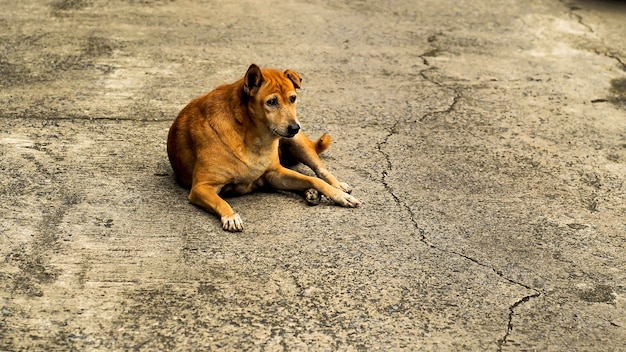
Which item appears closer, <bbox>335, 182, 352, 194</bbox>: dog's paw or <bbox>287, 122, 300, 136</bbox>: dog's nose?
<bbox>287, 122, 300, 136</bbox>: dog's nose

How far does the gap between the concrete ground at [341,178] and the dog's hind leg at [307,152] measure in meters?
0.19

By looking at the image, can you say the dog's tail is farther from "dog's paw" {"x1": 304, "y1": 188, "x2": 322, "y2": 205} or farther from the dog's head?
the dog's head

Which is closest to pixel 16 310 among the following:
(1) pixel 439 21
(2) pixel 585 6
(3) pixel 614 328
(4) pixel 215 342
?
(4) pixel 215 342

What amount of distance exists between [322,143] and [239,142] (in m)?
0.90

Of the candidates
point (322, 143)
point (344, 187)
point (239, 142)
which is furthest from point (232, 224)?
point (322, 143)

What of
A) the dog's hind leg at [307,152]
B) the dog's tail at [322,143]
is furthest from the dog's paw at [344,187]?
the dog's tail at [322,143]

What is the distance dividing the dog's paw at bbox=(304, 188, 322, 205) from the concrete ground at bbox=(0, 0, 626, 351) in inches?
4.3

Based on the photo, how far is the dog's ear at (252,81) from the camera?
5.65m

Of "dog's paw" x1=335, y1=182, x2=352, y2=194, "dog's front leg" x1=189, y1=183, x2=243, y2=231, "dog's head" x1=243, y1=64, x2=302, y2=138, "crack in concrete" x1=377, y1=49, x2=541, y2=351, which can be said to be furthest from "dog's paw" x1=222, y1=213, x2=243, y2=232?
"crack in concrete" x1=377, y1=49, x2=541, y2=351

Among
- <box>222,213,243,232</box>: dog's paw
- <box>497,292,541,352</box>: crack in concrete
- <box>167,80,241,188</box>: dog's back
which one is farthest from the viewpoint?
<box>167,80,241,188</box>: dog's back

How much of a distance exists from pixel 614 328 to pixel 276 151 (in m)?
2.37

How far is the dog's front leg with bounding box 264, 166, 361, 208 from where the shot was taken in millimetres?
6000

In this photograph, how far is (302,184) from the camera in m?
6.10

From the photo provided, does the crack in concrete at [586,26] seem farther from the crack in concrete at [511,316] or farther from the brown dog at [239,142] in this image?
the crack in concrete at [511,316]
